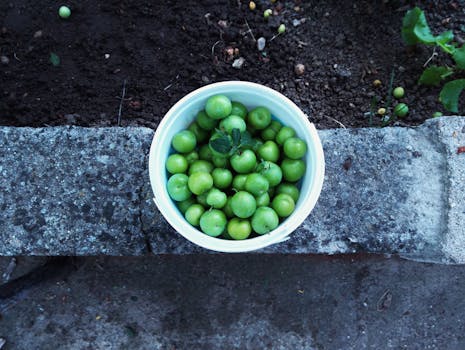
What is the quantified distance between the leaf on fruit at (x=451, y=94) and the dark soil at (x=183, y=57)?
0.57 ft

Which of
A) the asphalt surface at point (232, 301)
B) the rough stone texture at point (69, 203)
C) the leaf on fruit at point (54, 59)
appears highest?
the leaf on fruit at point (54, 59)

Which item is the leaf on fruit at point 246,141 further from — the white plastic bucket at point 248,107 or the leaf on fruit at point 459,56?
the leaf on fruit at point 459,56

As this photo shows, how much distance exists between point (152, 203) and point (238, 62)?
3.36ft

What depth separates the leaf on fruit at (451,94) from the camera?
234 cm

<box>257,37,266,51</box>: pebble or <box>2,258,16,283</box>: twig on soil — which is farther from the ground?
<box>257,37,266,51</box>: pebble

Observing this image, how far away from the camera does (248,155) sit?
165 cm

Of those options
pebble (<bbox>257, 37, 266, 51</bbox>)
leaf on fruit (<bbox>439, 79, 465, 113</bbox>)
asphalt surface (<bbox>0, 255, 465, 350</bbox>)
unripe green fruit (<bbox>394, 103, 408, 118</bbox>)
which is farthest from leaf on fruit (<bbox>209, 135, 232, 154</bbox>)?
leaf on fruit (<bbox>439, 79, 465, 113</bbox>)

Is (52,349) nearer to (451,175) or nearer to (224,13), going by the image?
(224,13)

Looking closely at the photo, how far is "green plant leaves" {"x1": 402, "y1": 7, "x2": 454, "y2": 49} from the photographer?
224 cm

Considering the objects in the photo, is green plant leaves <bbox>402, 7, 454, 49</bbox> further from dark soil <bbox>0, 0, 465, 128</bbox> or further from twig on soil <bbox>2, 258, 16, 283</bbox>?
twig on soil <bbox>2, 258, 16, 283</bbox>

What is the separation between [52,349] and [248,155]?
1.98 metres

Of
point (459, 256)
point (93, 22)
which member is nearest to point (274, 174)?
point (459, 256)

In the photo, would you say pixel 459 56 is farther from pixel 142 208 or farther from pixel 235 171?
pixel 142 208

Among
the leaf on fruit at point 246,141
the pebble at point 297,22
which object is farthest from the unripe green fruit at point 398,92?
the leaf on fruit at point 246,141
